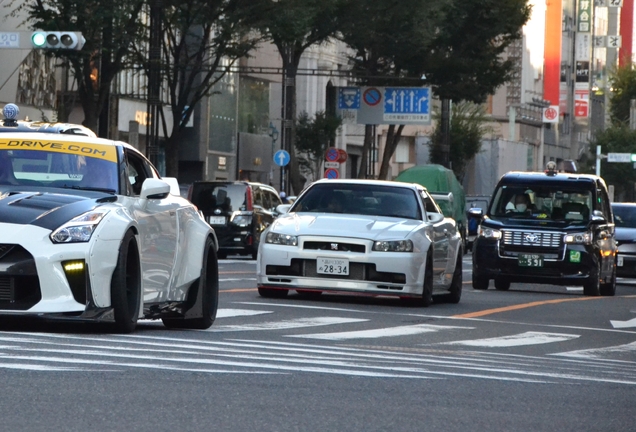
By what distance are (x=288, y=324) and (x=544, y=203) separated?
1133 centimetres

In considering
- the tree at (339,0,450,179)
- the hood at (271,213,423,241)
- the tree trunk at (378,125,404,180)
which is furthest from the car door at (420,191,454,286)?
the tree trunk at (378,125,404,180)

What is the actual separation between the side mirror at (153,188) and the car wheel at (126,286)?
51 cm

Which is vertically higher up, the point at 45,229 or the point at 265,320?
the point at 45,229

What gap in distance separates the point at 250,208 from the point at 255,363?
84.4ft

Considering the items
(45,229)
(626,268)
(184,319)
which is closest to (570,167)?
(626,268)

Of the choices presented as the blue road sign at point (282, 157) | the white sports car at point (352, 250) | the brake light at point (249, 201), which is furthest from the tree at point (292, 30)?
the white sports car at point (352, 250)

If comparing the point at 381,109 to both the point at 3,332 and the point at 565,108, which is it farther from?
the point at 565,108

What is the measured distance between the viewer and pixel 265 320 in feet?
48.2

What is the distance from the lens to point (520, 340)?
13883 mm

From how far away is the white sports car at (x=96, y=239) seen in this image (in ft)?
34.7

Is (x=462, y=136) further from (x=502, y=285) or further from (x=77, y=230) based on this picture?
(x=77, y=230)

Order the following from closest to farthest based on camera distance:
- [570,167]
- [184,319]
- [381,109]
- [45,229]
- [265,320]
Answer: [45,229], [184,319], [265,320], [570,167], [381,109]

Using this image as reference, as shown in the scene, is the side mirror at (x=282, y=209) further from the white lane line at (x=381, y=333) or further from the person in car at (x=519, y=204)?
the person in car at (x=519, y=204)

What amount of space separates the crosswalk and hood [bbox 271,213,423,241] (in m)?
3.48
